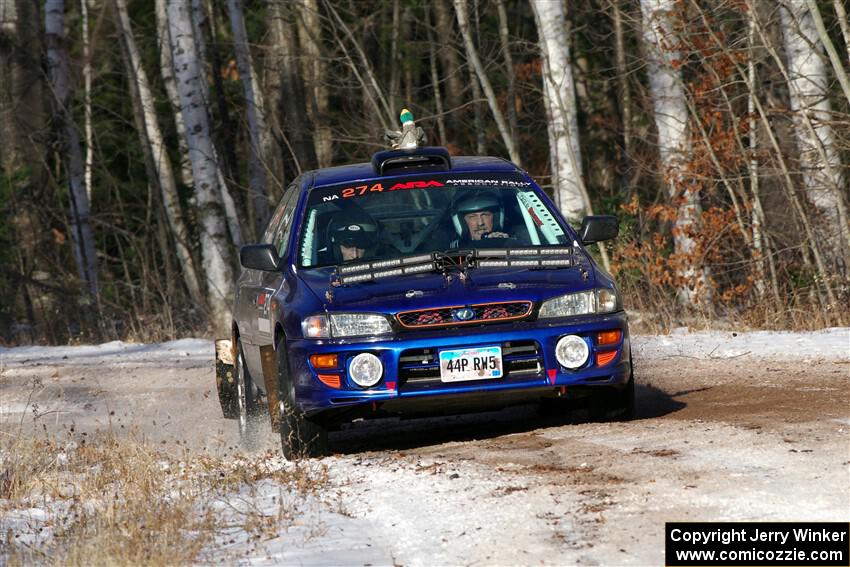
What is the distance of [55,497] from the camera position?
27.6ft

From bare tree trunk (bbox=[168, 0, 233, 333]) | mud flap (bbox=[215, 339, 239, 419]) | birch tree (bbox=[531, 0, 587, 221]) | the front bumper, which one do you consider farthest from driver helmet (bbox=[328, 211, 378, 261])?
bare tree trunk (bbox=[168, 0, 233, 333])

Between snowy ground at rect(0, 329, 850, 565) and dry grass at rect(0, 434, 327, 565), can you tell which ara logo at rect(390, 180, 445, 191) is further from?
dry grass at rect(0, 434, 327, 565)

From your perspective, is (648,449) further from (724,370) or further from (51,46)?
(51,46)

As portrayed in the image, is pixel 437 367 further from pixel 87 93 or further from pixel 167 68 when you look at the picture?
pixel 87 93

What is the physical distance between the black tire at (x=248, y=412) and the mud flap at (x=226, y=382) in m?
0.66

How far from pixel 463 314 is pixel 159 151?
21.4 meters

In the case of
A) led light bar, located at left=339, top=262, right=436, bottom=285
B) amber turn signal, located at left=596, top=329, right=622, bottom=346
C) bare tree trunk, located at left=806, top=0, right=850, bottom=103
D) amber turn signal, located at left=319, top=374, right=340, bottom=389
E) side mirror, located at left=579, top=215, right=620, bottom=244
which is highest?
bare tree trunk, located at left=806, top=0, right=850, bottom=103

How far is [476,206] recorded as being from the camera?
30.5 feet

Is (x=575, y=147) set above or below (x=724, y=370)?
above

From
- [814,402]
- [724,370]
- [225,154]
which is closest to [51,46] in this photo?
[225,154]

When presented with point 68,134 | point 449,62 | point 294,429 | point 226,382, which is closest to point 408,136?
point 226,382

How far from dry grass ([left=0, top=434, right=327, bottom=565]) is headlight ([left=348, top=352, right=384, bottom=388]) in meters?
0.53

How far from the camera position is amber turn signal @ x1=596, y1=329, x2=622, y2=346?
8.21m

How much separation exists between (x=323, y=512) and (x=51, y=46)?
22568 millimetres
